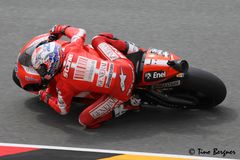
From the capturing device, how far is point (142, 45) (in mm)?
9898

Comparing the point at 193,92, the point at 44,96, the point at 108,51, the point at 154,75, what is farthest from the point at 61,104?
the point at 193,92

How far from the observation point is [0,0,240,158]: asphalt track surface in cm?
747

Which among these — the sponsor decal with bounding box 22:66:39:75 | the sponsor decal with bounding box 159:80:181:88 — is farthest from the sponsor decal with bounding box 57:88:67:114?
the sponsor decal with bounding box 159:80:181:88

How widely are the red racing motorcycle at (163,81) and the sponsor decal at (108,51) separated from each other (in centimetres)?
12

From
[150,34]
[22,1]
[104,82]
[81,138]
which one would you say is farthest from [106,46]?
[22,1]

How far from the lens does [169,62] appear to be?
7641 mm

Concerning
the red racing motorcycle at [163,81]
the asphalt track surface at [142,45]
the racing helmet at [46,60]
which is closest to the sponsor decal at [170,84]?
the red racing motorcycle at [163,81]

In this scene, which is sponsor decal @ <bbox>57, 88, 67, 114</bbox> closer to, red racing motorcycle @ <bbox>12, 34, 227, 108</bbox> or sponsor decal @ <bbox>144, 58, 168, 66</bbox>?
red racing motorcycle @ <bbox>12, 34, 227, 108</bbox>

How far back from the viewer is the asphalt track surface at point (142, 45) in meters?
7.47

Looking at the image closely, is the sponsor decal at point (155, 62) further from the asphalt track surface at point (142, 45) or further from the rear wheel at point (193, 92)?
the asphalt track surface at point (142, 45)

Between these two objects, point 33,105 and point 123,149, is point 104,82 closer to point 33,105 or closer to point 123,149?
point 123,149

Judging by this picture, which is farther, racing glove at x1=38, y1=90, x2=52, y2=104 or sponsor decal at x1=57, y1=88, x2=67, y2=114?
racing glove at x1=38, y1=90, x2=52, y2=104

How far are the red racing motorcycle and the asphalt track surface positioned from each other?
0.21m

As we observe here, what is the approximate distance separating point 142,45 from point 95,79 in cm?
260
